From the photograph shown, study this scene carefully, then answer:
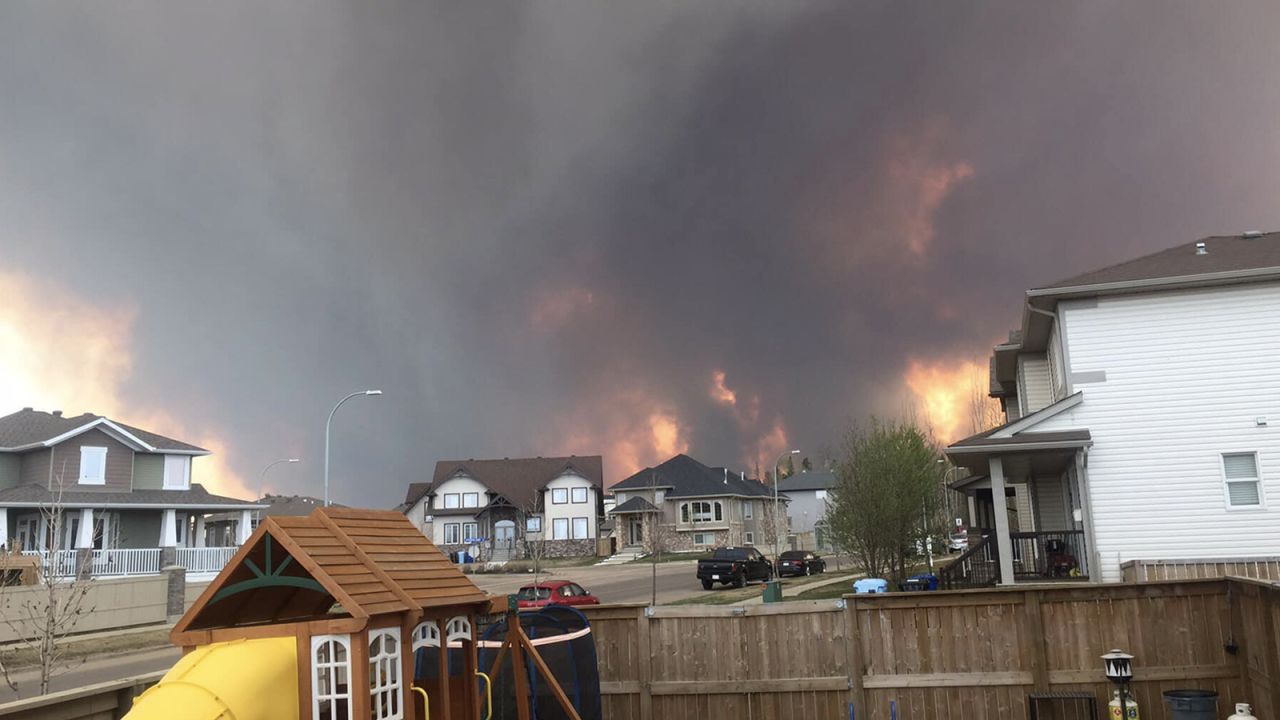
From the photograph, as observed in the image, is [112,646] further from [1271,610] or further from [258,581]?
[1271,610]

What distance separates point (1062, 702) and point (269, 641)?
29.4 feet

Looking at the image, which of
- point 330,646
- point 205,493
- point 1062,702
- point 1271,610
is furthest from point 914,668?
point 205,493

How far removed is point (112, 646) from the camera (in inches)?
1019

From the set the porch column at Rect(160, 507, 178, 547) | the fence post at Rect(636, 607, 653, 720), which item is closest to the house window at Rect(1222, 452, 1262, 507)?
the fence post at Rect(636, 607, 653, 720)

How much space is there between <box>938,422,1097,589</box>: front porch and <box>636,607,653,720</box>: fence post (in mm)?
11116

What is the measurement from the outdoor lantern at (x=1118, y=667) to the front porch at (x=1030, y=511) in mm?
9802

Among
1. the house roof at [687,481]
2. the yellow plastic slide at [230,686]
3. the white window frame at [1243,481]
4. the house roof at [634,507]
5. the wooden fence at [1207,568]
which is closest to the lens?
the yellow plastic slide at [230,686]

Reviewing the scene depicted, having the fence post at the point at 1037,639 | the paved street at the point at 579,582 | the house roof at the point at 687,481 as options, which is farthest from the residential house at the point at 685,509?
the fence post at the point at 1037,639

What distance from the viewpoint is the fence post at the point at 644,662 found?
38.0ft

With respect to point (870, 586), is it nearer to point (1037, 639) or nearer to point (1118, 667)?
point (1037, 639)

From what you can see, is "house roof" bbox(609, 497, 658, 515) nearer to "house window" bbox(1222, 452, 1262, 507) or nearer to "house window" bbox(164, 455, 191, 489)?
"house window" bbox(164, 455, 191, 489)

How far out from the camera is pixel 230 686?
6578 millimetres

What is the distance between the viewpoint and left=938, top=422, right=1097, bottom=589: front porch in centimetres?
2044

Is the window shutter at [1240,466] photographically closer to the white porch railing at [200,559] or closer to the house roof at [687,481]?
the white porch railing at [200,559]
